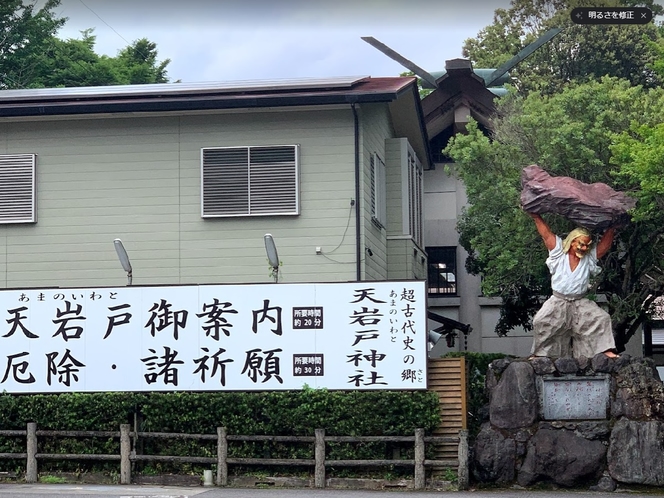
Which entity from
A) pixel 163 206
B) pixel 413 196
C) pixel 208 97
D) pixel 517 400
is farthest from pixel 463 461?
pixel 413 196

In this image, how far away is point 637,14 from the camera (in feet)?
68.6

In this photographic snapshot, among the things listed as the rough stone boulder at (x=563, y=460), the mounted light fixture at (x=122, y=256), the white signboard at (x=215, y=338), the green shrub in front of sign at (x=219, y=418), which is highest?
the mounted light fixture at (x=122, y=256)

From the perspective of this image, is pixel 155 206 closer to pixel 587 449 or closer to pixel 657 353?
pixel 587 449

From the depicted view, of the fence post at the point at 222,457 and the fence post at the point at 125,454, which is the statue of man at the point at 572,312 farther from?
the fence post at the point at 125,454

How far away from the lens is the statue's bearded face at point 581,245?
2067 cm

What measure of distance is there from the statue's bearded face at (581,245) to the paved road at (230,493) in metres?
4.36

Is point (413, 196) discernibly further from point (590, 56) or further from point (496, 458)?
point (590, 56)

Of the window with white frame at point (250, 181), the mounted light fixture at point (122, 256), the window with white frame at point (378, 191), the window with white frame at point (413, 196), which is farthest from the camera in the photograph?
the window with white frame at point (413, 196)

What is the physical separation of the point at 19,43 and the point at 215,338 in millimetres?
28815

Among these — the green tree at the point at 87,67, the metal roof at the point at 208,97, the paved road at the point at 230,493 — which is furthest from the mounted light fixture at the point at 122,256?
the green tree at the point at 87,67

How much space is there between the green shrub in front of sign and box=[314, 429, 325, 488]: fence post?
0.35m

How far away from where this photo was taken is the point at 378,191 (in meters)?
25.2

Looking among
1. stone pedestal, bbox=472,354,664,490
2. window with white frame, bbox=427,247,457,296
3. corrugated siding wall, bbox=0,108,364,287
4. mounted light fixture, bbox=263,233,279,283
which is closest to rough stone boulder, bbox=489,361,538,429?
stone pedestal, bbox=472,354,664,490

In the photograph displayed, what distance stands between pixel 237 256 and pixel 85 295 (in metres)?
3.45
